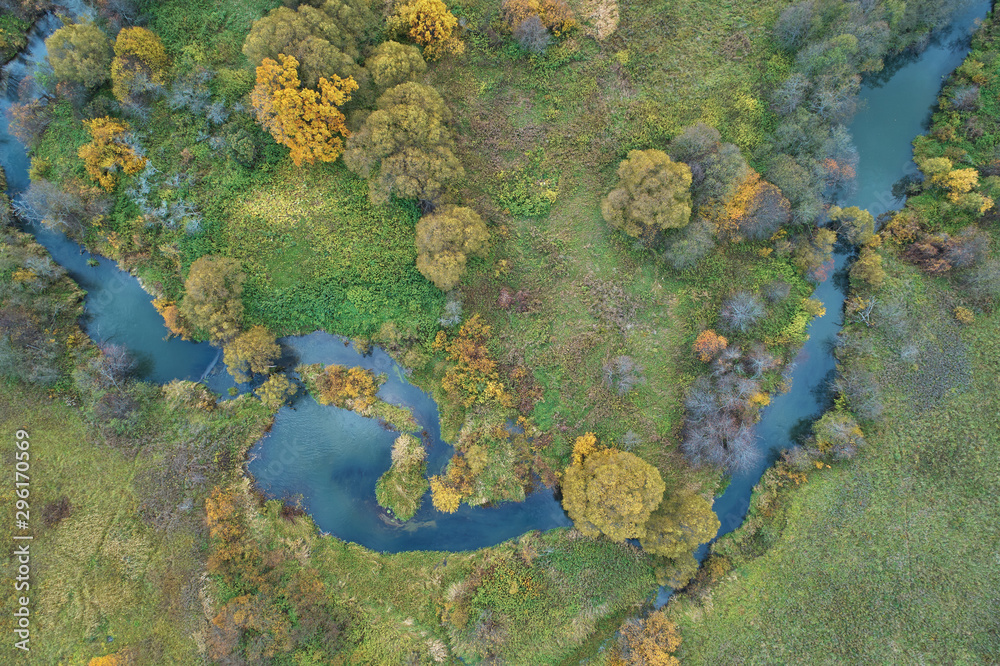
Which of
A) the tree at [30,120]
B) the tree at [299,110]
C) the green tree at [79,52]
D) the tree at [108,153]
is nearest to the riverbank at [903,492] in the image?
the tree at [299,110]

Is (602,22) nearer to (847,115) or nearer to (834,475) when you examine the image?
(847,115)

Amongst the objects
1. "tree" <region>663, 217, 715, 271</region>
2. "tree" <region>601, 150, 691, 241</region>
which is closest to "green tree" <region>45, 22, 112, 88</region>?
"tree" <region>601, 150, 691, 241</region>

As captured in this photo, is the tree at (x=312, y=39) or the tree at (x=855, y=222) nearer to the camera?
the tree at (x=312, y=39)

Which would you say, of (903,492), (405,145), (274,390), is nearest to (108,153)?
(274,390)

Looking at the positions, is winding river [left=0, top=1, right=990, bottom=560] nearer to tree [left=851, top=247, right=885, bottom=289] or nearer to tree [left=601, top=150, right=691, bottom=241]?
tree [left=851, top=247, right=885, bottom=289]

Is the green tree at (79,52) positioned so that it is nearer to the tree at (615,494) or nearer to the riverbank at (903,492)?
the tree at (615,494)
